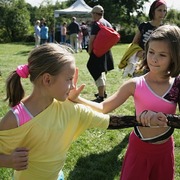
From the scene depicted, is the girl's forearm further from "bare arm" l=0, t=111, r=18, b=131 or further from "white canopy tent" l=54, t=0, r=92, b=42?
"white canopy tent" l=54, t=0, r=92, b=42

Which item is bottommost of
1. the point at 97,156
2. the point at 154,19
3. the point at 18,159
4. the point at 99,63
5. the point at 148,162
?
the point at 97,156

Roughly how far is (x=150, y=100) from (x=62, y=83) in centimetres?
70

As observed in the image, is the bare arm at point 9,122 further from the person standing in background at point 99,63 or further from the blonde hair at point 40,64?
the person standing in background at point 99,63

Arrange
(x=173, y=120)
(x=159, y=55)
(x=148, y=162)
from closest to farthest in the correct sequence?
(x=173, y=120) → (x=159, y=55) → (x=148, y=162)

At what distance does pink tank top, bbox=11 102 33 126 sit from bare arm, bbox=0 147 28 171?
0.48 ft

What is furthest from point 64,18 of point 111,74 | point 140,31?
point 140,31

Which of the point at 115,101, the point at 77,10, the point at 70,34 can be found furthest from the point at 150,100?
the point at 77,10

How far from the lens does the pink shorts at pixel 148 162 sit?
2145mm

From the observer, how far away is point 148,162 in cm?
215

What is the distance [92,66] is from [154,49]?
415 cm

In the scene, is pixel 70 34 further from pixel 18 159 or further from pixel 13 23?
pixel 18 159

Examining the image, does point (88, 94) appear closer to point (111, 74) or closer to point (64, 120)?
point (111, 74)

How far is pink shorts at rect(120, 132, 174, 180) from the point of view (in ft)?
7.04

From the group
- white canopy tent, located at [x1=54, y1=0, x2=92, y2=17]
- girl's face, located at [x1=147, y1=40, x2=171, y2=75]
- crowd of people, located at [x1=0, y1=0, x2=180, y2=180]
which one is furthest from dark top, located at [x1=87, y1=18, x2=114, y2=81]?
white canopy tent, located at [x1=54, y1=0, x2=92, y2=17]
